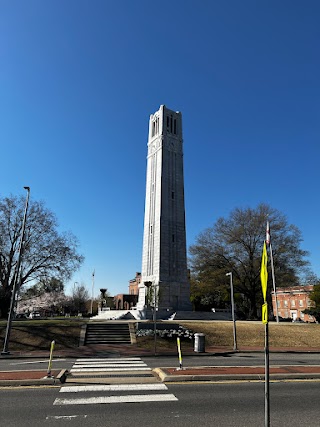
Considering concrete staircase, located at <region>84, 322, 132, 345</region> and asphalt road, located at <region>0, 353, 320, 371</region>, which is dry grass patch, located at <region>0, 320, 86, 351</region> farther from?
asphalt road, located at <region>0, 353, 320, 371</region>

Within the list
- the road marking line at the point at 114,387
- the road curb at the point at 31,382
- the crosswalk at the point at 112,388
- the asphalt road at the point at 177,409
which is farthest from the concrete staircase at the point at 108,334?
the asphalt road at the point at 177,409

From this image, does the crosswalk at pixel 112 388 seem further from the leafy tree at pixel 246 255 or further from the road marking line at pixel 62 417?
the leafy tree at pixel 246 255

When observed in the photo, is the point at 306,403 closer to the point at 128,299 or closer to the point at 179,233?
the point at 179,233

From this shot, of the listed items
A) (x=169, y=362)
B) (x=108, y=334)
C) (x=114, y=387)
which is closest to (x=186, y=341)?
(x=108, y=334)

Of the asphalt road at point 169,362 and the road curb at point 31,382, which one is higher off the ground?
the road curb at point 31,382

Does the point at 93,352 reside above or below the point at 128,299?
below

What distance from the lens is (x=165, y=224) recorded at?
4484 centimetres

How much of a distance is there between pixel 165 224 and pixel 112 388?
35.8 meters

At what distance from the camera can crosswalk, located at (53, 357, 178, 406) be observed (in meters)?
8.02

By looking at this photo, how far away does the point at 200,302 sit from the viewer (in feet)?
220

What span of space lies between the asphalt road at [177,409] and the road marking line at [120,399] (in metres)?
0.17

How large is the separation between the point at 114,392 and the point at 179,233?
123ft

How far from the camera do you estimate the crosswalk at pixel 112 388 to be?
26.3 ft

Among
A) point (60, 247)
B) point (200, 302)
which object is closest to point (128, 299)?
point (200, 302)
